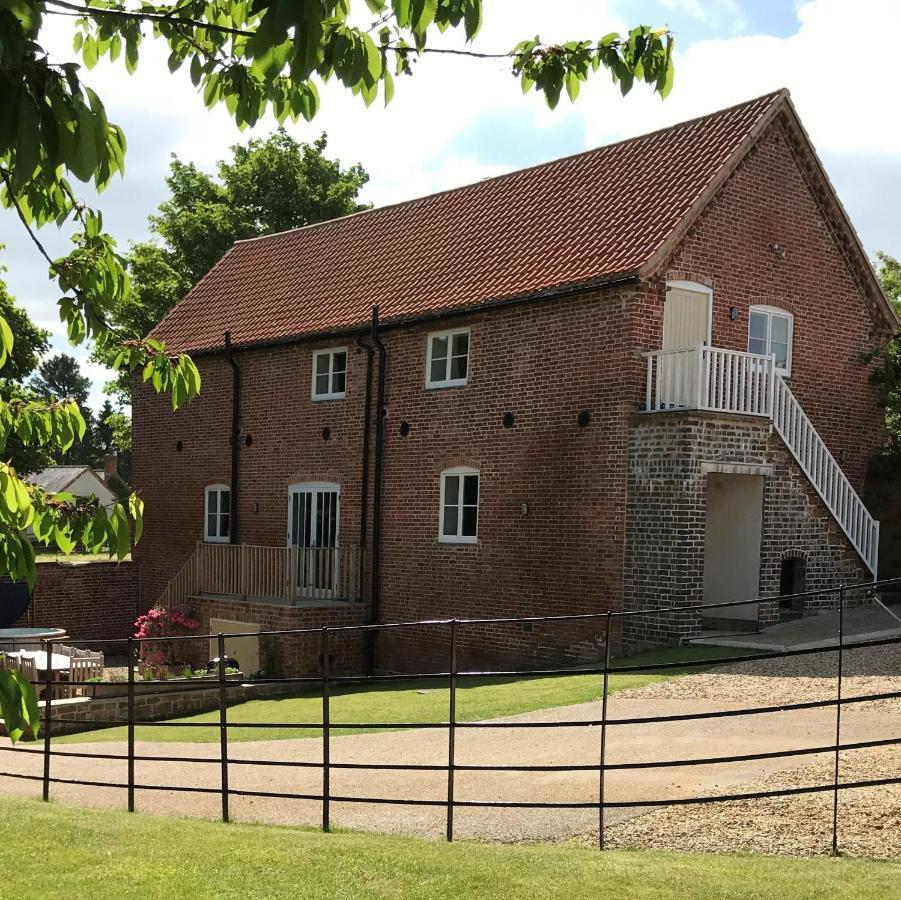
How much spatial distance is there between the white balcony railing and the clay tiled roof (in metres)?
1.71

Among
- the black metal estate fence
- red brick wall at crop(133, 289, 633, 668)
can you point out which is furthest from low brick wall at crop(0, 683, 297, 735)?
the black metal estate fence

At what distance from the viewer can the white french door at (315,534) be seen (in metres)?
22.2

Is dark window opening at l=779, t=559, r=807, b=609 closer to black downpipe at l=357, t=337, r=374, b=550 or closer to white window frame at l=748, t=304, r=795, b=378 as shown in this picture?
white window frame at l=748, t=304, r=795, b=378

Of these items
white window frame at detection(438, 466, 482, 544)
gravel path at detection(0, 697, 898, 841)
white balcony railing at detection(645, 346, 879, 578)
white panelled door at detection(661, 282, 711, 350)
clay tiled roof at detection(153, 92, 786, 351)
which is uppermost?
clay tiled roof at detection(153, 92, 786, 351)

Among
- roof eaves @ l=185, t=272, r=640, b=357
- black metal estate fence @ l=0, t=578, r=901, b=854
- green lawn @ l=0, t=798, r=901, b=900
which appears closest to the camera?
green lawn @ l=0, t=798, r=901, b=900

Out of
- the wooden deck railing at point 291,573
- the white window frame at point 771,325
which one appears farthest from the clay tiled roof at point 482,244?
the wooden deck railing at point 291,573

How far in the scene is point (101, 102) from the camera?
8.59ft

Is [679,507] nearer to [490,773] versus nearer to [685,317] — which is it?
[685,317]

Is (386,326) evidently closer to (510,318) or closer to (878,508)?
(510,318)

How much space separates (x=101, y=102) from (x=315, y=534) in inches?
842

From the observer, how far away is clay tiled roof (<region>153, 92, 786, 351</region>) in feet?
63.9

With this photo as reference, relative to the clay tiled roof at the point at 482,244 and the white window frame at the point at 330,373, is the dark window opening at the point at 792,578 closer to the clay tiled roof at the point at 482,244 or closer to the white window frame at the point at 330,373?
the clay tiled roof at the point at 482,244

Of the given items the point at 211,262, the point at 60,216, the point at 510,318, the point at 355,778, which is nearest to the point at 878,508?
the point at 510,318

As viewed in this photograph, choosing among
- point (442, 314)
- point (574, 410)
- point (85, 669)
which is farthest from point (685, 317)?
point (85, 669)
